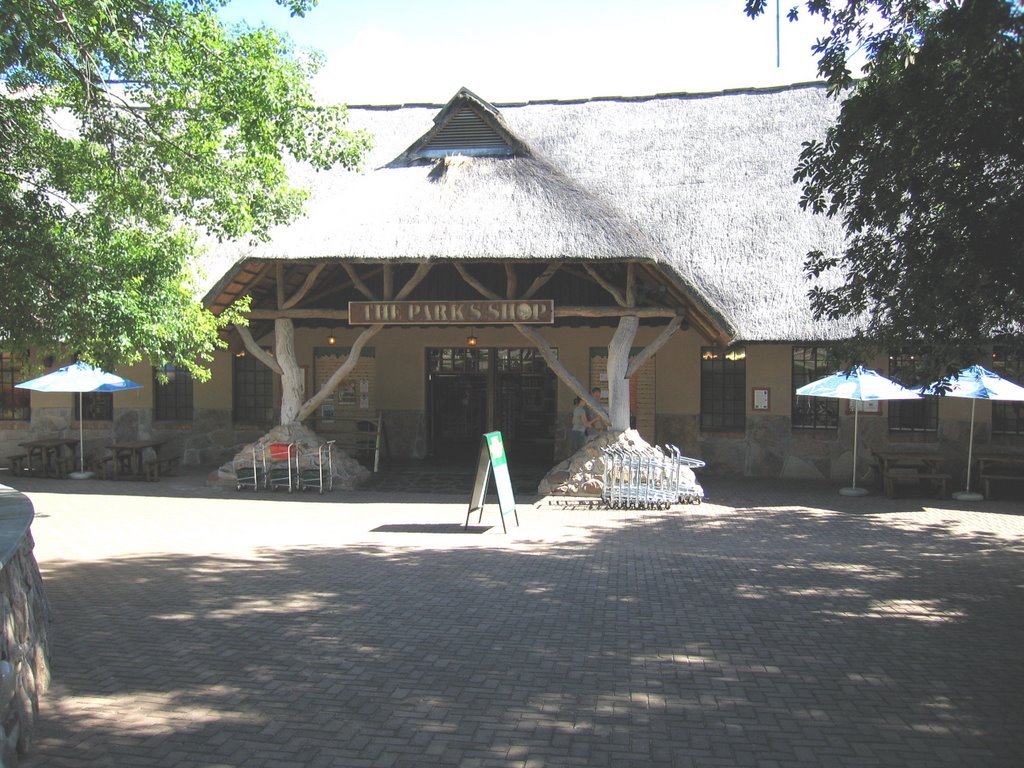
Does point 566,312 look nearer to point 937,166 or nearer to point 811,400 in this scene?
point 811,400

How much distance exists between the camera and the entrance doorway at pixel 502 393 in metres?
18.3

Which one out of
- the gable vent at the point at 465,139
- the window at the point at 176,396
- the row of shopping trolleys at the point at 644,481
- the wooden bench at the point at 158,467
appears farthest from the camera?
the window at the point at 176,396

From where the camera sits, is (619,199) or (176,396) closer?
(619,199)

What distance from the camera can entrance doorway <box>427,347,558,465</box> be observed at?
60.0 feet

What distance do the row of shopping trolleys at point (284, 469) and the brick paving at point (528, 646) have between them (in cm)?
301

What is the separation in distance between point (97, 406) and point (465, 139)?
10.5 metres

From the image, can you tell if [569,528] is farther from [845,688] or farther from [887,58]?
[887,58]

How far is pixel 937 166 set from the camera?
612 cm

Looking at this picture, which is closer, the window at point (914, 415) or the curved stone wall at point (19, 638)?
the curved stone wall at point (19, 638)

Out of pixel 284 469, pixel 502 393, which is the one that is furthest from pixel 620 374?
pixel 284 469

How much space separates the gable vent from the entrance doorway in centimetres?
479

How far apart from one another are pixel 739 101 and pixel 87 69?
1380 centimetres

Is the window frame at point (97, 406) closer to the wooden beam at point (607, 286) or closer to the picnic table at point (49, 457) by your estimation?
the picnic table at point (49, 457)

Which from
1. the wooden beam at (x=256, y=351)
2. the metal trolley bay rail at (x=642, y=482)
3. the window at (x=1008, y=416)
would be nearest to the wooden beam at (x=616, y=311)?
the metal trolley bay rail at (x=642, y=482)
